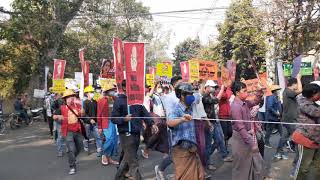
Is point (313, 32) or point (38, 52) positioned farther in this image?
point (38, 52)

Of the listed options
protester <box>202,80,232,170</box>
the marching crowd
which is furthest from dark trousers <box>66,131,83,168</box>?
protester <box>202,80,232,170</box>

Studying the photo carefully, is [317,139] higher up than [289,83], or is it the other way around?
[289,83]

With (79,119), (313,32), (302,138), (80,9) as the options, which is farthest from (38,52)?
(302,138)

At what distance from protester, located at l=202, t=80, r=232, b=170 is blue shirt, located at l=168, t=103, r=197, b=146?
2481 millimetres

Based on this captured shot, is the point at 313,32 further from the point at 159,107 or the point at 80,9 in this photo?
the point at 80,9

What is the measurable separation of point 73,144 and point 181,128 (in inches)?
146

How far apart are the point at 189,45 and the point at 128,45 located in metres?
52.5

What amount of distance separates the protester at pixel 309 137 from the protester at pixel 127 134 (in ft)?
8.50

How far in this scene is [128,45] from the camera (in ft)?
22.9

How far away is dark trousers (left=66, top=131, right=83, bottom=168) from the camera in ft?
28.4

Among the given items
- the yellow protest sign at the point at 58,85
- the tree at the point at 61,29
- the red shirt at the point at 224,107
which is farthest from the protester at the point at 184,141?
the tree at the point at 61,29

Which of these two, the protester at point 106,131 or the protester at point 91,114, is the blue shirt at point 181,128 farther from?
the protester at point 91,114

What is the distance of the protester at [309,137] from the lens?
17.6 ft

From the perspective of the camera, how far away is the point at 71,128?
28.6 feet
